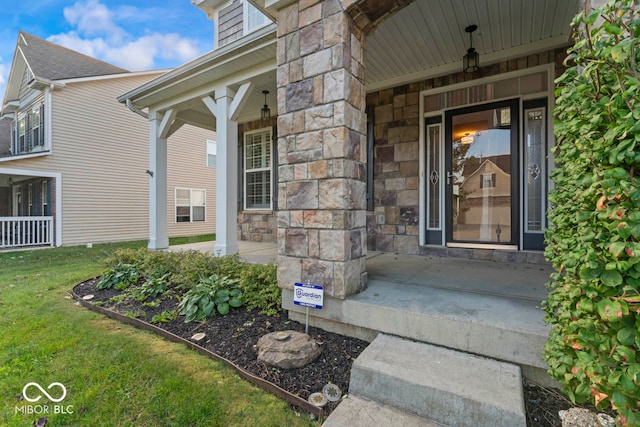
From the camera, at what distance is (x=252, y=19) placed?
257 inches

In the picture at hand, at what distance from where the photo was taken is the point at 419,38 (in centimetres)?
330

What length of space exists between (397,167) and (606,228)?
3.42 meters

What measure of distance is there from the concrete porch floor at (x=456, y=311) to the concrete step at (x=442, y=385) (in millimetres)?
103

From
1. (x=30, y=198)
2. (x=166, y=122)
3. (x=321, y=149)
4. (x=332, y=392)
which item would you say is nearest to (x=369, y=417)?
(x=332, y=392)

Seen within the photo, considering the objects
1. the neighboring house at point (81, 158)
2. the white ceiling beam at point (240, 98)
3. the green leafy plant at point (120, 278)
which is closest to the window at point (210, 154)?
the neighboring house at point (81, 158)

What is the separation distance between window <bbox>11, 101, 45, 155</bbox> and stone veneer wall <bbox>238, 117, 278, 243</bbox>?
660 centimetres

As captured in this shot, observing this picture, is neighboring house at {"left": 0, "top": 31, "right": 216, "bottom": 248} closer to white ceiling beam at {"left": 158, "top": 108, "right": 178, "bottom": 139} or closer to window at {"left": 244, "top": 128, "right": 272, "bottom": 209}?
window at {"left": 244, "top": 128, "right": 272, "bottom": 209}

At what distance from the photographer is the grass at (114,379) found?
155 centimetres

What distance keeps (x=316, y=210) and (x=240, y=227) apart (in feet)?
15.0

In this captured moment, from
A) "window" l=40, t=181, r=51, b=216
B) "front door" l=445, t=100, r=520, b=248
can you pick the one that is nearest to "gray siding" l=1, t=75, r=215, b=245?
"window" l=40, t=181, r=51, b=216

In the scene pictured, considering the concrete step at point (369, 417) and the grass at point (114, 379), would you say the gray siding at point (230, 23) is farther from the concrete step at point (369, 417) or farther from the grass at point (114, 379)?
the concrete step at point (369, 417)

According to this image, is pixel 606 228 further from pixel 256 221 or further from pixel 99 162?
pixel 99 162

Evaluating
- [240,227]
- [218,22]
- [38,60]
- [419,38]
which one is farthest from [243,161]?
[38,60]

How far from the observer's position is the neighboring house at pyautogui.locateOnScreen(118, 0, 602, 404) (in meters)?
2.22
